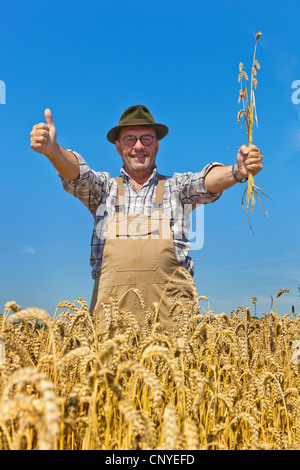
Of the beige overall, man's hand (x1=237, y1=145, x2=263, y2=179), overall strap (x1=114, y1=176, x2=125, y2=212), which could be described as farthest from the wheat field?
overall strap (x1=114, y1=176, x2=125, y2=212)

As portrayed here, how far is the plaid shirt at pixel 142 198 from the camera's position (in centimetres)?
497

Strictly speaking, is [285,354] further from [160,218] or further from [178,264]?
[160,218]

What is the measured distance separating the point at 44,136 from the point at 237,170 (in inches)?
73.4

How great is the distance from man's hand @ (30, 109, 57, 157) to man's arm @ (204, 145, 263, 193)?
1.74 m

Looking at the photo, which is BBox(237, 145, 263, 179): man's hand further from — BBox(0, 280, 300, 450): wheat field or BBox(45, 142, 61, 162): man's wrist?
BBox(45, 142, 61, 162): man's wrist

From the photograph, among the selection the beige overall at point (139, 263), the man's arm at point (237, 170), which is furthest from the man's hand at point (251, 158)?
the beige overall at point (139, 263)

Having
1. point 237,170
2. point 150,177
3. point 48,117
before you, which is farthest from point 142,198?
point 48,117

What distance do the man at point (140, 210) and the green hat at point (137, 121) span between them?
1 cm

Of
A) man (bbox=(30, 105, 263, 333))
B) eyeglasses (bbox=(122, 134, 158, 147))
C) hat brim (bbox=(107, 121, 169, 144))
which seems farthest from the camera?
eyeglasses (bbox=(122, 134, 158, 147))

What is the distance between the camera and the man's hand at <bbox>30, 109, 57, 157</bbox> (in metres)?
3.94

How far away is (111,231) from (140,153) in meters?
1.13

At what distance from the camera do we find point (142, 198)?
530 cm

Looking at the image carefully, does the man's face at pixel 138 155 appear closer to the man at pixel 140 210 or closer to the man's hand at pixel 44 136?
the man at pixel 140 210
